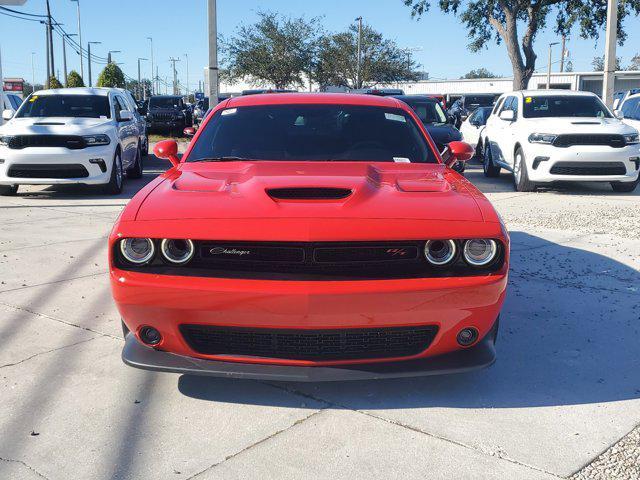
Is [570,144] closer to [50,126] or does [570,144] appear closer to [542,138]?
[542,138]

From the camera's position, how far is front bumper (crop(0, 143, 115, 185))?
10.3 meters

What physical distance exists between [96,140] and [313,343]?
850 cm

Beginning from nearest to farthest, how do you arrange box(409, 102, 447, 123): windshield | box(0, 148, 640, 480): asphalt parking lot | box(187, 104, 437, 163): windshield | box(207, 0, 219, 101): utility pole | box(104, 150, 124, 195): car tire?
box(0, 148, 640, 480): asphalt parking lot, box(187, 104, 437, 163): windshield, box(104, 150, 124, 195): car tire, box(207, 0, 219, 101): utility pole, box(409, 102, 447, 123): windshield

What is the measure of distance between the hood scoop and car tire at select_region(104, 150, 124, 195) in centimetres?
814

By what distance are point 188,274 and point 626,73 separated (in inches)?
2754

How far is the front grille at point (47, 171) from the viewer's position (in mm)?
10344

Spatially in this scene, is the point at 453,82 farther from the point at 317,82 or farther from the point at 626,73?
the point at 317,82

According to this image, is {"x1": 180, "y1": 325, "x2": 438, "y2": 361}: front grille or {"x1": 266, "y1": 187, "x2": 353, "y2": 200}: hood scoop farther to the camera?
{"x1": 266, "y1": 187, "x2": 353, "y2": 200}: hood scoop

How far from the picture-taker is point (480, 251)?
315 centimetres

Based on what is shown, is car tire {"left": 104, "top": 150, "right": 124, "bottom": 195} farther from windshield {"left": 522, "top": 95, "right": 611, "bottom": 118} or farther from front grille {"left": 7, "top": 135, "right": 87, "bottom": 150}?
windshield {"left": 522, "top": 95, "right": 611, "bottom": 118}

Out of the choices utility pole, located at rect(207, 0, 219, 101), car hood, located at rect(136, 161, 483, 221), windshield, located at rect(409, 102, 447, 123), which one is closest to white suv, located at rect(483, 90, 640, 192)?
windshield, located at rect(409, 102, 447, 123)

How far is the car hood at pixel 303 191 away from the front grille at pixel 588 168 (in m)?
7.34

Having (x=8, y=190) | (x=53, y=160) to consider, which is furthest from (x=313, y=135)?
(x=8, y=190)

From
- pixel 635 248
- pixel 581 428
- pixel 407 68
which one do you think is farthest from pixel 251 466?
pixel 407 68
